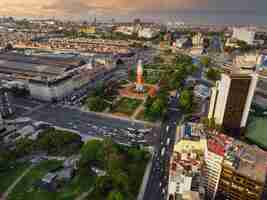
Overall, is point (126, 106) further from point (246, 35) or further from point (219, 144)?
point (246, 35)

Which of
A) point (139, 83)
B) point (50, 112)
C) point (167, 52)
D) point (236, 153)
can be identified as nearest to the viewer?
point (236, 153)

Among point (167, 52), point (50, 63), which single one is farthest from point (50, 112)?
point (167, 52)

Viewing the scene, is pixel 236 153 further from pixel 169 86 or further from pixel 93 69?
pixel 93 69

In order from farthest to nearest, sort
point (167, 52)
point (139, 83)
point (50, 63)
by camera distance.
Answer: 1. point (167, 52)
2. point (50, 63)
3. point (139, 83)

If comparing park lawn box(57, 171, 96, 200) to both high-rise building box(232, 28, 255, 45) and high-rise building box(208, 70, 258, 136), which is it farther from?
high-rise building box(232, 28, 255, 45)

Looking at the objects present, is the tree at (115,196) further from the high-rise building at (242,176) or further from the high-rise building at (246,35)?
the high-rise building at (246,35)

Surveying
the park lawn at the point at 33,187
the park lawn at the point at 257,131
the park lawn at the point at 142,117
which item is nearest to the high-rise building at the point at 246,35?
the park lawn at the point at 257,131
